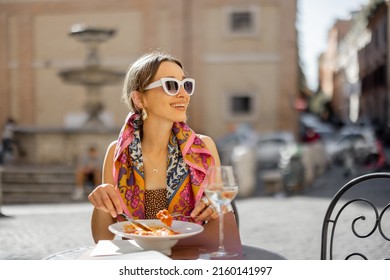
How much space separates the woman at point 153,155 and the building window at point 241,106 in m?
13.4

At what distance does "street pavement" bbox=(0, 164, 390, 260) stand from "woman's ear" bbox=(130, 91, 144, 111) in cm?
104

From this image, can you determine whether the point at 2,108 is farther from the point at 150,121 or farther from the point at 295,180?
the point at 150,121

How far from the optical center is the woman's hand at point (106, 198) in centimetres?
162

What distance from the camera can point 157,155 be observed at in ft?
6.17

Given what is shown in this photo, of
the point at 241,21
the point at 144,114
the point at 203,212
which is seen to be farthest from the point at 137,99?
the point at 241,21

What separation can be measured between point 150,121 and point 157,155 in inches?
4.1

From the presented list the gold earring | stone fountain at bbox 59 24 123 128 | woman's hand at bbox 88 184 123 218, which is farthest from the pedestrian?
woman's hand at bbox 88 184 123 218

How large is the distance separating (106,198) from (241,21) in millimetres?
13998

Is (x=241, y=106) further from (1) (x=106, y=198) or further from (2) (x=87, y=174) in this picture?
(1) (x=106, y=198)

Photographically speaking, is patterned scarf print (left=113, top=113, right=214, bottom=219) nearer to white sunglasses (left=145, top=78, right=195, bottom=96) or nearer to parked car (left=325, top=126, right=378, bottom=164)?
white sunglasses (left=145, top=78, right=195, bottom=96)

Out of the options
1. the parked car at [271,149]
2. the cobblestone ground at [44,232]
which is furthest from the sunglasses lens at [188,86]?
the parked car at [271,149]

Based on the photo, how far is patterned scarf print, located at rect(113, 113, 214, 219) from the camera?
1.82m

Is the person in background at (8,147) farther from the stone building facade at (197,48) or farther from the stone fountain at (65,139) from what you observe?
the stone building facade at (197,48)

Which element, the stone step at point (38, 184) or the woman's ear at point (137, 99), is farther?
the stone step at point (38, 184)
